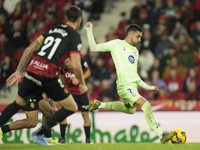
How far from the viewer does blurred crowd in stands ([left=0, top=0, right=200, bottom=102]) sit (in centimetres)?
1048

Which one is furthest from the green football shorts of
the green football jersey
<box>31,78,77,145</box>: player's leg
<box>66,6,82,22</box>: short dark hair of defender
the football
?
<box>66,6,82,22</box>: short dark hair of defender

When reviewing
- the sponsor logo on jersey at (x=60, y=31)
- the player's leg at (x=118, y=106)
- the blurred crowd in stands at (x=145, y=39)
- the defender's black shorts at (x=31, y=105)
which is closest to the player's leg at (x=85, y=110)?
the player's leg at (x=118, y=106)

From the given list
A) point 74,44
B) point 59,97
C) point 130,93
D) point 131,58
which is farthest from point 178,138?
point 74,44

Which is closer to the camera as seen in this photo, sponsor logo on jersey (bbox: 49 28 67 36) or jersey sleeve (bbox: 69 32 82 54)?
Answer: jersey sleeve (bbox: 69 32 82 54)

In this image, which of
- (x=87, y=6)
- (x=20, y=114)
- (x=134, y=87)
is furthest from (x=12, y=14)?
(x=134, y=87)

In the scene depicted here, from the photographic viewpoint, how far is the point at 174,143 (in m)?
6.08

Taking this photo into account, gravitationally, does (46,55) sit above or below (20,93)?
above

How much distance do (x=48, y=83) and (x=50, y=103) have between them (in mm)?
2085

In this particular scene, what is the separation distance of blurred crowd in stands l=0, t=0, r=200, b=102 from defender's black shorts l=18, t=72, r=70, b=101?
4943 mm

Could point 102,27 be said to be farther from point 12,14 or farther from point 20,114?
point 20,114

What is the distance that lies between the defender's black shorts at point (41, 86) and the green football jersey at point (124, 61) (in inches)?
60.0

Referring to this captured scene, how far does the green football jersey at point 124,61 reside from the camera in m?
6.55

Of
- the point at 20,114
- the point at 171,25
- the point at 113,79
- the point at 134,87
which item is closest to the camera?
the point at 134,87

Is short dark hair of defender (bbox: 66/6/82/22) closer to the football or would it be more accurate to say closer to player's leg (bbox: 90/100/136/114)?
player's leg (bbox: 90/100/136/114)
